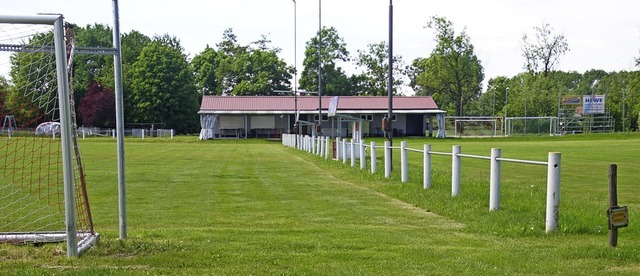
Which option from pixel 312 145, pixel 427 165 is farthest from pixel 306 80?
pixel 427 165

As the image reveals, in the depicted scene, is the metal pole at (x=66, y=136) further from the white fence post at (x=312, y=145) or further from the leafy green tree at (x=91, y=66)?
the leafy green tree at (x=91, y=66)

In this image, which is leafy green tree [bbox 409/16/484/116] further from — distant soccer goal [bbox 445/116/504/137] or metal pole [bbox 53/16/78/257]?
metal pole [bbox 53/16/78/257]

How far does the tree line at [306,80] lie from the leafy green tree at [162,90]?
131mm

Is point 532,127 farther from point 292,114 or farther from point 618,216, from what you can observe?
point 618,216

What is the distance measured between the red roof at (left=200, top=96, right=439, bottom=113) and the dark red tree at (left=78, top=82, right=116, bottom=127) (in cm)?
1364

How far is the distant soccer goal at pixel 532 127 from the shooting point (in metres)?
71.0

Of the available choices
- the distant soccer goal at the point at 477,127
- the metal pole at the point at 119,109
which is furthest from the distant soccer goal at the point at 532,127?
the metal pole at the point at 119,109

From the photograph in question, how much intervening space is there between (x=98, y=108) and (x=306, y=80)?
96.3ft

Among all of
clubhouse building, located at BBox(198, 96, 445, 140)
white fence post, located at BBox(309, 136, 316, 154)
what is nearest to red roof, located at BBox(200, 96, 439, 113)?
clubhouse building, located at BBox(198, 96, 445, 140)

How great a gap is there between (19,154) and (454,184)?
2141 centimetres

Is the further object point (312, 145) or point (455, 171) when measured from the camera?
point (312, 145)

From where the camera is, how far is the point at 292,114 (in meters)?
71.2

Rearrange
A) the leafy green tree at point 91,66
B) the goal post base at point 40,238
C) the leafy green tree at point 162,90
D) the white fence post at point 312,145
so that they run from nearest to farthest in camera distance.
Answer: the goal post base at point 40,238
the white fence post at point 312,145
the leafy green tree at point 162,90
the leafy green tree at point 91,66

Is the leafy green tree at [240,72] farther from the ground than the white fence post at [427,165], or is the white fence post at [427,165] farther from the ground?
the leafy green tree at [240,72]
